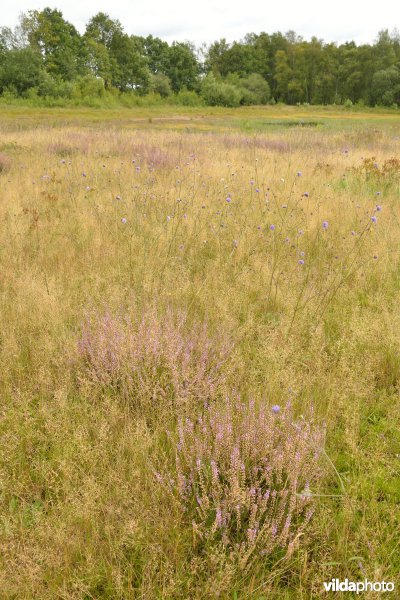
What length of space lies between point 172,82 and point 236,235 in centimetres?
6614

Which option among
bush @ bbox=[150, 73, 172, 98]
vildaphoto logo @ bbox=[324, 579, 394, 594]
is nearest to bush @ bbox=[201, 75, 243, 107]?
Answer: bush @ bbox=[150, 73, 172, 98]

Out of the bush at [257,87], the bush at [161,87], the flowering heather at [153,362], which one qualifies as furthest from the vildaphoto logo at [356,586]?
the bush at [257,87]

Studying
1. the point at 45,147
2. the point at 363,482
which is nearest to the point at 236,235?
the point at 363,482

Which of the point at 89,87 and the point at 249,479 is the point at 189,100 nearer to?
the point at 89,87

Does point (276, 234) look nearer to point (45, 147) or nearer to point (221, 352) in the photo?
point (221, 352)

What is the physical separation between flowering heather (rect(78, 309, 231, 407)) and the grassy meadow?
0.05 ft

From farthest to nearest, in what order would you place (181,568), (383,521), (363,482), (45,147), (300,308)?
(45,147), (300,308), (363,482), (383,521), (181,568)

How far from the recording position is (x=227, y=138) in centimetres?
1220

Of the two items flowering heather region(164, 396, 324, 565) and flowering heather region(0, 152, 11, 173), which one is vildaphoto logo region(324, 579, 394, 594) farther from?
flowering heather region(0, 152, 11, 173)

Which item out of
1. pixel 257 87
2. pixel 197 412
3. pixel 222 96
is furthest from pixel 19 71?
pixel 197 412

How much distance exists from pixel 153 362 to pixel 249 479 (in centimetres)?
87

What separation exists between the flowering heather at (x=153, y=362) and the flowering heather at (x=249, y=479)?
13.6 inches

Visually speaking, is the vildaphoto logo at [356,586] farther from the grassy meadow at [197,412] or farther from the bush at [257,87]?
the bush at [257,87]

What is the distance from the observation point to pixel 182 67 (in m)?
62.2
